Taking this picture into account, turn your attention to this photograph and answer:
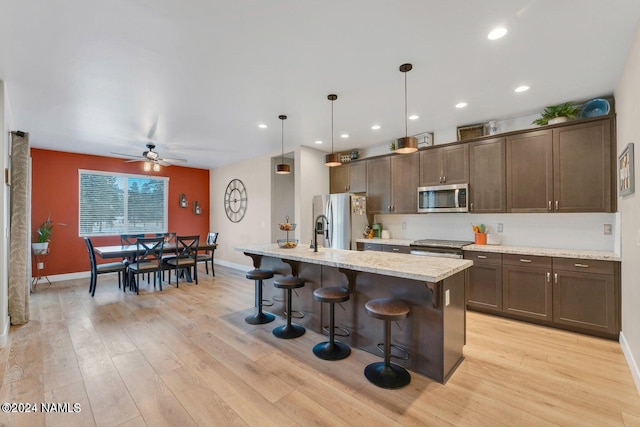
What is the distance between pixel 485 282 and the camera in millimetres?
3801

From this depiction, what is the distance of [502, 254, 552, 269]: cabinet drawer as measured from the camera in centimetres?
338

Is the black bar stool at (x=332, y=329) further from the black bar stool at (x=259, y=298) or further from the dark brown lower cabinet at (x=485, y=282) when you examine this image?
the dark brown lower cabinet at (x=485, y=282)

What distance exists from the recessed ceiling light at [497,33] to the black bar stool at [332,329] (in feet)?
7.84

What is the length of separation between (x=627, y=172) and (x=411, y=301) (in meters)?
2.11

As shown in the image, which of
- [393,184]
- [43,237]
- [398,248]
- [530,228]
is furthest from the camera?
[43,237]

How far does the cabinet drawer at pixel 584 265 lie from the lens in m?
3.02

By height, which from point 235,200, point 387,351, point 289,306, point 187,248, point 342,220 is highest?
point 235,200

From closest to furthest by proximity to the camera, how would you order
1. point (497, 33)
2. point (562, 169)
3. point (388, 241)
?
point (497, 33) → point (562, 169) → point (388, 241)

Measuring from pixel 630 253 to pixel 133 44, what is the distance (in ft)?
14.5

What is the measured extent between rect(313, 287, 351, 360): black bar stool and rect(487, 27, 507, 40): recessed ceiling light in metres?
2.39

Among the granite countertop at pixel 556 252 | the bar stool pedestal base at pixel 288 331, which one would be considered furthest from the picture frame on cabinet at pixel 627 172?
the bar stool pedestal base at pixel 288 331

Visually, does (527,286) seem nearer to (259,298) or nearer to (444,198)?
(444,198)

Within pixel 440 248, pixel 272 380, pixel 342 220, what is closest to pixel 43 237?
pixel 342 220

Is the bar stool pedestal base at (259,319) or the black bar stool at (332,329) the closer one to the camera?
the black bar stool at (332,329)
